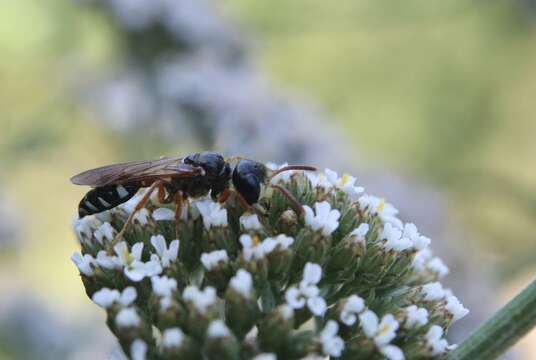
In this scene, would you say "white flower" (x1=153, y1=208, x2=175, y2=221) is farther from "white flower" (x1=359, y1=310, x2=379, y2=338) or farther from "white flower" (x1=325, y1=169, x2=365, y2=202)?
"white flower" (x1=359, y1=310, x2=379, y2=338)

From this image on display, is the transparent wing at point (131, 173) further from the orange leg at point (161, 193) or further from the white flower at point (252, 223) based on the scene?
the white flower at point (252, 223)

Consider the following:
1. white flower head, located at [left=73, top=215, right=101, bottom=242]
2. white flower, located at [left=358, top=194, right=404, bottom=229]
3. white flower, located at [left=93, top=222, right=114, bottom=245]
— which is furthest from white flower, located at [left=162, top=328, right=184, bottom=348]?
white flower, located at [left=358, top=194, right=404, bottom=229]

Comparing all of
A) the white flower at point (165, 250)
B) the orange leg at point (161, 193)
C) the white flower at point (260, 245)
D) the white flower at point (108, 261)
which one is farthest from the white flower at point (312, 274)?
the orange leg at point (161, 193)

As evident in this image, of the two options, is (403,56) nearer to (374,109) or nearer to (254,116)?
(374,109)

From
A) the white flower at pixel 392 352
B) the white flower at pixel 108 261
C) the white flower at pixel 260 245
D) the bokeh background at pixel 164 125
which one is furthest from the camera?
the bokeh background at pixel 164 125

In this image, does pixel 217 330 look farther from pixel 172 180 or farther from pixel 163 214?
pixel 172 180
